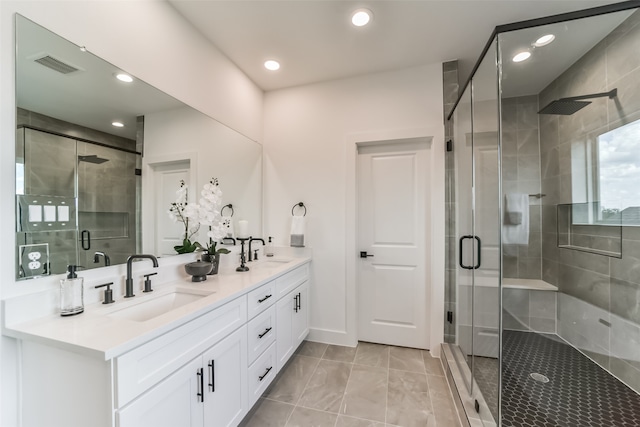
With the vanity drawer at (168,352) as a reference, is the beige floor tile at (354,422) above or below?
below

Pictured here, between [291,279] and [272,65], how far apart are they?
2027 mm

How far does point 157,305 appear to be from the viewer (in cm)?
144

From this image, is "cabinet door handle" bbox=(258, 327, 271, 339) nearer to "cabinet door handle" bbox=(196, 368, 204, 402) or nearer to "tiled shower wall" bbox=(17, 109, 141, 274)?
"cabinet door handle" bbox=(196, 368, 204, 402)

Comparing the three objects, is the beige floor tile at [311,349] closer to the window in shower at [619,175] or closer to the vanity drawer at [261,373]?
the vanity drawer at [261,373]

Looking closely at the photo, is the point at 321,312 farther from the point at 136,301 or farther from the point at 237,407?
the point at 136,301

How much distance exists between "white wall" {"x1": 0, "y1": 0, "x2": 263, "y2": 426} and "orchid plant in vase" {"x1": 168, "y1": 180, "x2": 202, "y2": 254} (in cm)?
67

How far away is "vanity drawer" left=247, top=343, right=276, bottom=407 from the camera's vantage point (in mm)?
1555

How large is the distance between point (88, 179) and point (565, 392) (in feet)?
10.7

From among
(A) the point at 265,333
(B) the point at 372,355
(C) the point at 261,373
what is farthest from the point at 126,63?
(B) the point at 372,355

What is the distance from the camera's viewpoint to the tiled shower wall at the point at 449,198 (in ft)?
7.64

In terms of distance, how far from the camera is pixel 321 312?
2.64 meters

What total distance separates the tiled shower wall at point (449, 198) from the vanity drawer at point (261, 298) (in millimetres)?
1633

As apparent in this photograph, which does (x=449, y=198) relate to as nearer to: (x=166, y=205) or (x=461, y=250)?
(x=461, y=250)

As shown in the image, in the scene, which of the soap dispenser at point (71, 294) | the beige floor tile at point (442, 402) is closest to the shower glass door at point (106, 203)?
the soap dispenser at point (71, 294)
